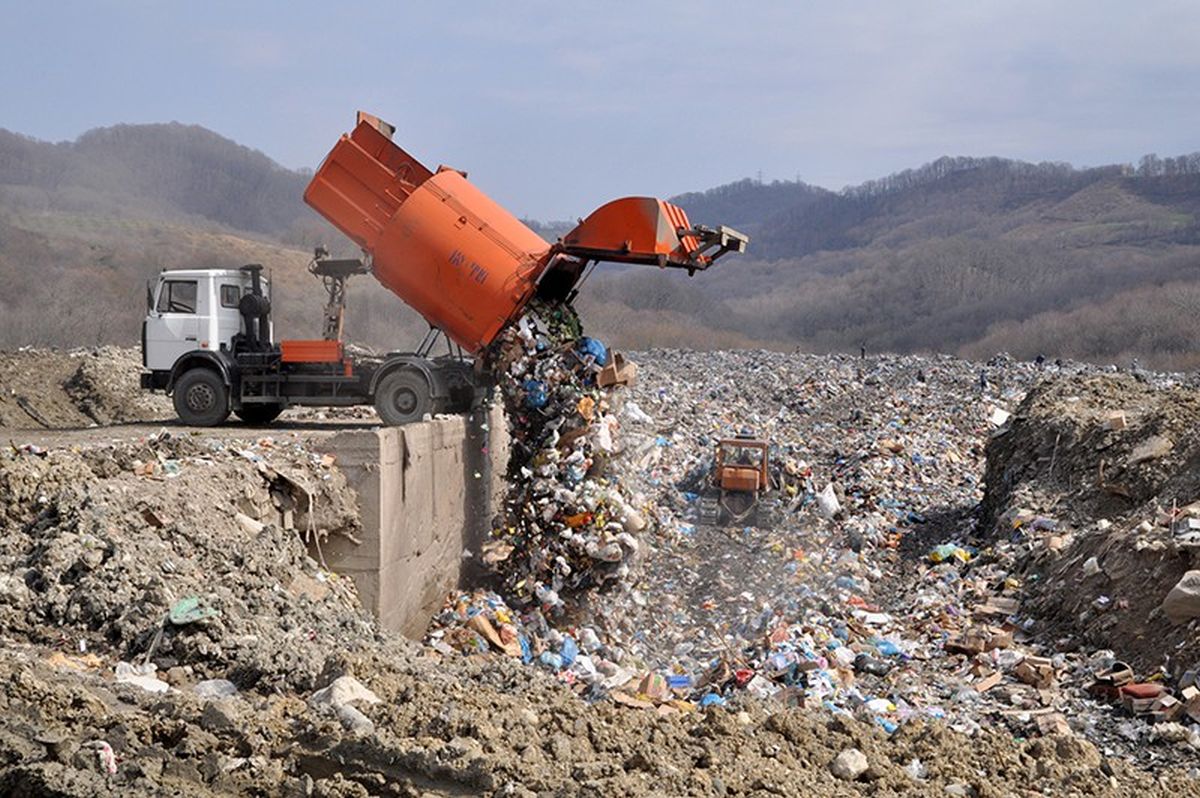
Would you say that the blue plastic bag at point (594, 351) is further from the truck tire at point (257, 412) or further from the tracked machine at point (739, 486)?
the truck tire at point (257, 412)

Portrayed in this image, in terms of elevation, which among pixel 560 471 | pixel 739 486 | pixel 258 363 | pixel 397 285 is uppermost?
pixel 397 285

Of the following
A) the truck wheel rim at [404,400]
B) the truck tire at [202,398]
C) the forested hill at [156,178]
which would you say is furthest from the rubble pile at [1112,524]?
the forested hill at [156,178]

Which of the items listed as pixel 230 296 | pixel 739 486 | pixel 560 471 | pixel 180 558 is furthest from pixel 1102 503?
pixel 230 296

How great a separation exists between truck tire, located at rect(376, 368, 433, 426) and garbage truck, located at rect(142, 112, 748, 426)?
0.01 meters

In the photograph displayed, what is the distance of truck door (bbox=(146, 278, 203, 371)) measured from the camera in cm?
1157

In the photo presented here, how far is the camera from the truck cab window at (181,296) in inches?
458

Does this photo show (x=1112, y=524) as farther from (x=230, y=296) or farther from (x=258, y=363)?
(x=230, y=296)

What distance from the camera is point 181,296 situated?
11656 millimetres

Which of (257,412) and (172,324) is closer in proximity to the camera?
(172,324)

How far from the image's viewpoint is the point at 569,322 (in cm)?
938

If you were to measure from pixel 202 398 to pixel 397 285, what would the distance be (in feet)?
9.67

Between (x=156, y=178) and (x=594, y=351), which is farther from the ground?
(x=156, y=178)

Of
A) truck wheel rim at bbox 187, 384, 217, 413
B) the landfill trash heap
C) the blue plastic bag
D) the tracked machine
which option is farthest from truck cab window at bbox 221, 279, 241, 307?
the tracked machine

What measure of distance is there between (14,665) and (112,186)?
46.3 m
